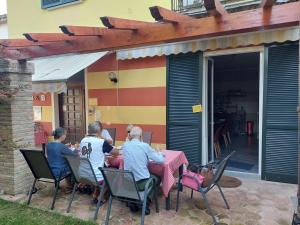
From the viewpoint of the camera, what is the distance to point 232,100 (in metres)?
18.2

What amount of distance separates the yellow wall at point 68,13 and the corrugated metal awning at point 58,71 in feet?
5.26

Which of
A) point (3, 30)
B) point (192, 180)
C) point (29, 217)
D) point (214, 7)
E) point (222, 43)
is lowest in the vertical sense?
point (29, 217)

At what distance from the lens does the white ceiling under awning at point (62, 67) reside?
29.2 ft

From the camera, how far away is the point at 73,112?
1269 cm

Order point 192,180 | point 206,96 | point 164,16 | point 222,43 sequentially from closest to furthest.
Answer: point 164,16
point 192,180
point 222,43
point 206,96

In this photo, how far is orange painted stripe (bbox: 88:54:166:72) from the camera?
9.10 m

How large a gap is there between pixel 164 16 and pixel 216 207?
4.12 meters

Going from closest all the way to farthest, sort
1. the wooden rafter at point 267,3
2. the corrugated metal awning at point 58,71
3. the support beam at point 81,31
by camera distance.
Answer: the wooden rafter at point 267,3 → the support beam at point 81,31 → the corrugated metal awning at point 58,71

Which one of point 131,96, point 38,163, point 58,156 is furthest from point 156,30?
point 131,96

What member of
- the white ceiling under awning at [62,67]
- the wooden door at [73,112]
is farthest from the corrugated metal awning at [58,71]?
the wooden door at [73,112]

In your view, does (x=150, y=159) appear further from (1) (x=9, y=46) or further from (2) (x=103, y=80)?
(2) (x=103, y=80)

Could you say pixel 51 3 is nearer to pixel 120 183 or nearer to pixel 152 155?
pixel 152 155

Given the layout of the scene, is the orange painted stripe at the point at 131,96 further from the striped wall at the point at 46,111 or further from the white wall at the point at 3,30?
the white wall at the point at 3,30

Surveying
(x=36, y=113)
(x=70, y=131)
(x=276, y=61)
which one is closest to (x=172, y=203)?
(x=276, y=61)
